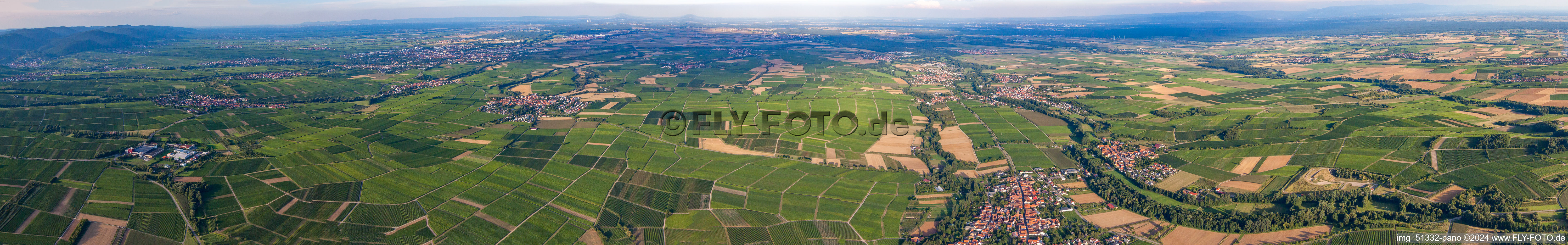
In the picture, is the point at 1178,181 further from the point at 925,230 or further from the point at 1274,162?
the point at 925,230

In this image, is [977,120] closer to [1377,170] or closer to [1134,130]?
[1134,130]

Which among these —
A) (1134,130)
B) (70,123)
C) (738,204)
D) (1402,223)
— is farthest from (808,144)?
(70,123)

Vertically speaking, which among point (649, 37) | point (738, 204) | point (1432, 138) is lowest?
point (738, 204)

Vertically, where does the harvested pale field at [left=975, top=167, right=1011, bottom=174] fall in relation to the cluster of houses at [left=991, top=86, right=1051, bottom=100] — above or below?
below

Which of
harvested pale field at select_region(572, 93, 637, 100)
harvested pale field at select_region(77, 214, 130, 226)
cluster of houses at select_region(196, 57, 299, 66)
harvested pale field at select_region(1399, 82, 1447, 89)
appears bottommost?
harvested pale field at select_region(77, 214, 130, 226)

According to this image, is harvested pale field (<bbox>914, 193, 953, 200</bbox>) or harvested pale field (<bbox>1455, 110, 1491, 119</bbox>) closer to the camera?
harvested pale field (<bbox>914, 193, 953, 200</bbox>)

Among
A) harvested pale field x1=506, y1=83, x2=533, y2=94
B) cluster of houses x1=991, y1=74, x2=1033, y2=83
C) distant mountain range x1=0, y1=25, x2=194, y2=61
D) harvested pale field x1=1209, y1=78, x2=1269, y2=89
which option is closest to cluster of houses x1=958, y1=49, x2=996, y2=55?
cluster of houses x1=991, y1=74, x2=1033, y2=83

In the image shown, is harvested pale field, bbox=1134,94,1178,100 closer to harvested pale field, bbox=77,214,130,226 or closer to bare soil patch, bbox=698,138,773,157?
bare soil patch, bbox=698,138,773,157

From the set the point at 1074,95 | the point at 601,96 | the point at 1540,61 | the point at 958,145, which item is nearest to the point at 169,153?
the point at 601,96
